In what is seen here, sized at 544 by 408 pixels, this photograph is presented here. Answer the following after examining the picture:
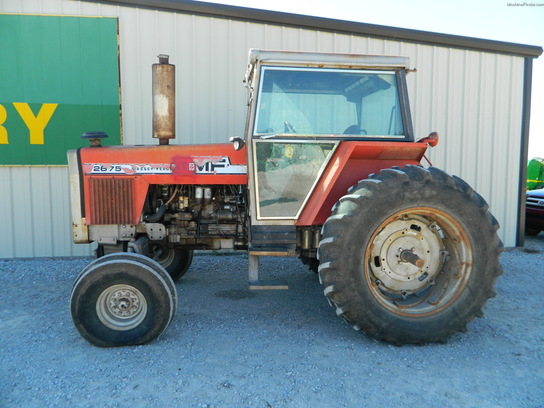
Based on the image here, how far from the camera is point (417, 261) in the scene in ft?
11.5

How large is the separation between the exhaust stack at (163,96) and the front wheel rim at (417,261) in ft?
6.72

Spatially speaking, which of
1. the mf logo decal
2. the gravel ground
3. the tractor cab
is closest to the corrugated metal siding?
the gravel ground

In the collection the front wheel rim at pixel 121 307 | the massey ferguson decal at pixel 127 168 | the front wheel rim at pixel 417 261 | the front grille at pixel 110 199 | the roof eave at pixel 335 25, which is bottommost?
the front wheel rim at pixel 121 307

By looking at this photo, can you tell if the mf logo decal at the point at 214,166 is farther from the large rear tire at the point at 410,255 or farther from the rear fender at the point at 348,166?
the large rear tire at the point at 410,255

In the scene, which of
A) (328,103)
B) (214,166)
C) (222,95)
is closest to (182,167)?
(214,166)

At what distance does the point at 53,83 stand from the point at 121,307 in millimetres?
4086

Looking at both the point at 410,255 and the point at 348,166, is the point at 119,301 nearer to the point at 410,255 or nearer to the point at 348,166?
the point at 348,166

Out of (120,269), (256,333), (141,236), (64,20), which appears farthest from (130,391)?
(64,20)

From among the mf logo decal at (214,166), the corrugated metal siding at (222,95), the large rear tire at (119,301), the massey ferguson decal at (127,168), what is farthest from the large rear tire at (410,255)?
the corrugated metal siding at (222,95)

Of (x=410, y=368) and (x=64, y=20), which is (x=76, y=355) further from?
(x=64, y=20)

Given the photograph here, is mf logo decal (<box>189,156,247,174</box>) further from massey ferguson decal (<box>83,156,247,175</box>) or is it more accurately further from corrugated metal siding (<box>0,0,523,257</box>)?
corrugated metal siding (<box>0,0,523,257</box>)

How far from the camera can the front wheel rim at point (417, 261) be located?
3.43 m

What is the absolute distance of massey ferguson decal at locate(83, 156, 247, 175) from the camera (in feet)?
12.5

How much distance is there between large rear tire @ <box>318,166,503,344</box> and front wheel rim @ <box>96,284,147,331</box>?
55.4 inches
